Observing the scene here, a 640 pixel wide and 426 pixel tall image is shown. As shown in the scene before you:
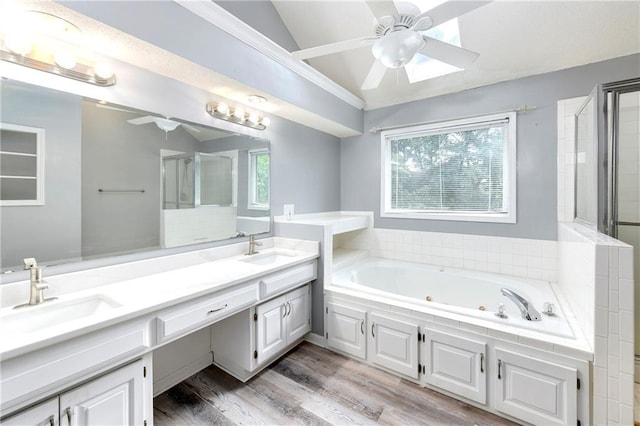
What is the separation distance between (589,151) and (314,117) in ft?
7.28

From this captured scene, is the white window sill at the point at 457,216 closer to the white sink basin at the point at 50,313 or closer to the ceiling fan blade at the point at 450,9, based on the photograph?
the ceiling fan blade at the point at 450,9

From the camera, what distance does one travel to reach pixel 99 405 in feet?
3.89

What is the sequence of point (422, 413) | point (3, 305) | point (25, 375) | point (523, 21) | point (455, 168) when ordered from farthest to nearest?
point (455, 168) → point (523, 21) → point (422, 413) → point (3, 305) → point (25, 375)

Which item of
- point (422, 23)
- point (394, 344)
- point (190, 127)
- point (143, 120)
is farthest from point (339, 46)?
point (394, 344)

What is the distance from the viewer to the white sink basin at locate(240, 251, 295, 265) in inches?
92.2

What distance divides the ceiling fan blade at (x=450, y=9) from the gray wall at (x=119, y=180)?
5.91ft

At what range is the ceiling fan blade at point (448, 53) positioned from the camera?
1.63m

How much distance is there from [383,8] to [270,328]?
222 centimetres

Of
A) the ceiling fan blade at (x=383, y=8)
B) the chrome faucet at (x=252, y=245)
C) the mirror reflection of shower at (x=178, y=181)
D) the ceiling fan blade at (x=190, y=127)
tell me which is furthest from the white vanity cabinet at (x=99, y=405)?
the ceiling fan blade at (x=383, y=8)

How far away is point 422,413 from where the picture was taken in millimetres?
1727

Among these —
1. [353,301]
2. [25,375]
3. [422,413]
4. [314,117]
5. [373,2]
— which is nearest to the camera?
[25,375]

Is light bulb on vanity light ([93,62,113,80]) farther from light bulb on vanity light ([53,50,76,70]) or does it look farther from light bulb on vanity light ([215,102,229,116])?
light bulb on vanity light ([215,102,229,116])

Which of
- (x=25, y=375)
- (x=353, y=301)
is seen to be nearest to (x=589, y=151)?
(x=353, y=301)

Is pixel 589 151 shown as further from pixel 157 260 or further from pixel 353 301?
pixel 157 260
